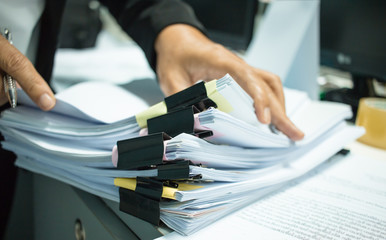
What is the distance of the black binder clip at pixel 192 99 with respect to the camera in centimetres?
33

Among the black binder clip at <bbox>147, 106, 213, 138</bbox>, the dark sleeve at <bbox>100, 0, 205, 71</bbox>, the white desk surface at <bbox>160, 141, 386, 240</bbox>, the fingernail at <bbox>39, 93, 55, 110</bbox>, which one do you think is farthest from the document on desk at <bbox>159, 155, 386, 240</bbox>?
the dark sleeve at <bbox>100, 0, 205, 71</bbox>

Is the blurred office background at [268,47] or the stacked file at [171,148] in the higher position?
the blurred office background at [268,47]

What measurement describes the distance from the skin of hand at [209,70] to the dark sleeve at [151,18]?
16 mm

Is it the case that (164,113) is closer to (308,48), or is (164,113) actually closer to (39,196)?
(39,196)

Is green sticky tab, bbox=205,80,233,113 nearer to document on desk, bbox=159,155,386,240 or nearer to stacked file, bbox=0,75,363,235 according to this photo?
stacked file, bbox=0,75,363,235

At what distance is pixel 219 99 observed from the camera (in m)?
0.34

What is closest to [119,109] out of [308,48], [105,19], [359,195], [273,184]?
[273,184]

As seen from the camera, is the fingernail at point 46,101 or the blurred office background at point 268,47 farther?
the blurred office background at point 268,47

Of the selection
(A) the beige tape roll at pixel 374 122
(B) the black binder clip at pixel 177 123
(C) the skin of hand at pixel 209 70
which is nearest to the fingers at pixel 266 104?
(C) the skin of hand at pixel 209 70

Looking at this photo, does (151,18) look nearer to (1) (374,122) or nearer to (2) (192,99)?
(2) (192,99)

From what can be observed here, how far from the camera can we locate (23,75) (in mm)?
407

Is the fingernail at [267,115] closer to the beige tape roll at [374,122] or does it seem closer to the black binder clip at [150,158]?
the black binder clip at [150,158]

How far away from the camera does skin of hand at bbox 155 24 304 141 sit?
428 millimetres

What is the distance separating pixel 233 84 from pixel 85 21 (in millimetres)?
1052
